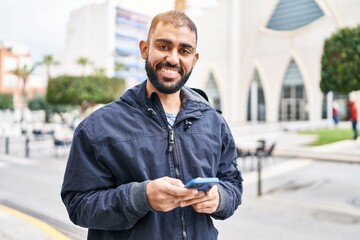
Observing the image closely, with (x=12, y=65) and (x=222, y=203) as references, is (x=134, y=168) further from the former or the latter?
(x=12, y=65)

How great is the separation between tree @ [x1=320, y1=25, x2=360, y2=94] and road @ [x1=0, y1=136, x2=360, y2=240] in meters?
3.22

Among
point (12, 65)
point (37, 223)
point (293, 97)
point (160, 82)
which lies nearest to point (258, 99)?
point (293, 97)

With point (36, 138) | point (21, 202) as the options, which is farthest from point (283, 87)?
point (21, 202)

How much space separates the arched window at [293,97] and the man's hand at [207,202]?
40152 millimetres

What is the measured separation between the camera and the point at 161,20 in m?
1.71

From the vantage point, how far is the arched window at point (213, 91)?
157 feet

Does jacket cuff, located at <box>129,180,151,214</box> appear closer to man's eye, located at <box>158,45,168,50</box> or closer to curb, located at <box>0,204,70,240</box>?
man's eye, located at <box>158,45,168,50</box>

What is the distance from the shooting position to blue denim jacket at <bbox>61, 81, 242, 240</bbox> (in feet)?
5.03

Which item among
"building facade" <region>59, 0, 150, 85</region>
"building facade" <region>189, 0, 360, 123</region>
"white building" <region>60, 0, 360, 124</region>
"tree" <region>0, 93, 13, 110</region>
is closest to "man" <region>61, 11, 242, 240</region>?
"white building" <region>60, 0, 360, 124</region>

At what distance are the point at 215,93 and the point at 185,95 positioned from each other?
153 ft

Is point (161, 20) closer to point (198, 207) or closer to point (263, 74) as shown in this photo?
point (198, 207)

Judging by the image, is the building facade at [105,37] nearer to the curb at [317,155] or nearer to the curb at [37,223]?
the curb at [317,155]

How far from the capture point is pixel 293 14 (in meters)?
40.3

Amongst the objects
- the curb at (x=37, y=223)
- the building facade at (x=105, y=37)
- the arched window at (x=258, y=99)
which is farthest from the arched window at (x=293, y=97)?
the curb at (x=37, y=223)
